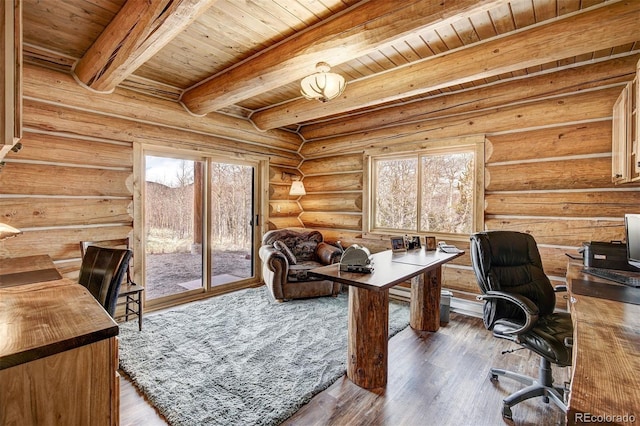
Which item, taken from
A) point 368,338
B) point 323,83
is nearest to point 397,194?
point 323,83

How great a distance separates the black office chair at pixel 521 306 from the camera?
1.85 metres

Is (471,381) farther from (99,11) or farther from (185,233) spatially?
(99,11)

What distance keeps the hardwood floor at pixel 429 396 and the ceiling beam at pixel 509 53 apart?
262 centimetres

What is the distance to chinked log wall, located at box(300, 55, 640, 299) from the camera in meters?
2.99

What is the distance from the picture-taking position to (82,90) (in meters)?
3.12

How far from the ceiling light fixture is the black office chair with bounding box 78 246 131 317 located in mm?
1971

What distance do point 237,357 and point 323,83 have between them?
2541mm

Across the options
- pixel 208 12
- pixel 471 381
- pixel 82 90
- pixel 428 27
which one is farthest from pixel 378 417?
pixel 82 90

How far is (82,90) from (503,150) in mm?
4803

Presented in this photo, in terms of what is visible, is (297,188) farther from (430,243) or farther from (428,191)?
(430,243)

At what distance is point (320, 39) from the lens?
2.32m

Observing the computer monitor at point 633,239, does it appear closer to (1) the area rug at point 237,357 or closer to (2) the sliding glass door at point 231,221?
(1) the area rug at point 237,357

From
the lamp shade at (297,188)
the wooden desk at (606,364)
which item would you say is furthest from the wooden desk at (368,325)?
the lamp shade at (297,188)

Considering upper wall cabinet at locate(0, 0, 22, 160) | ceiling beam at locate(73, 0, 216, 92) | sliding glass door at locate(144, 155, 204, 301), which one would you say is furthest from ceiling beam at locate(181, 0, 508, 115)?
upper wall cabinet at locate(0, 0, 22, 160)
